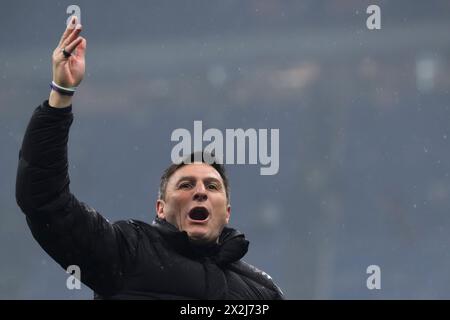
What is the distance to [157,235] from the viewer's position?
324 centimetres

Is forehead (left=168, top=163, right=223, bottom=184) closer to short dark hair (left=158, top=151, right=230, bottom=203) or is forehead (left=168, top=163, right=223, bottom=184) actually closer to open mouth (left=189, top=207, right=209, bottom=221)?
short dark hair (left=158, top=151, right=230, bottom=203)

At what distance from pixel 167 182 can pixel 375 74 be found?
99.2 feet

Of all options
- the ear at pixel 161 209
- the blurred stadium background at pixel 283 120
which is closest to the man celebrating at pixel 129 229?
the ear at pixel 161 209

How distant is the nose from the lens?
345 cm

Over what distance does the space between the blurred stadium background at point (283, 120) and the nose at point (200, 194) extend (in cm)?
2055

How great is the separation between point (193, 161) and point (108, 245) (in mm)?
656

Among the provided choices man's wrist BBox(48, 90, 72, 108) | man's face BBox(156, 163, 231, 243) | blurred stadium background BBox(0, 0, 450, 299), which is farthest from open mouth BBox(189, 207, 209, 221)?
blurred stadium background BBox(0, 0, 450, 299)

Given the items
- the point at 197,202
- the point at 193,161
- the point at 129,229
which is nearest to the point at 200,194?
the point at 197,202

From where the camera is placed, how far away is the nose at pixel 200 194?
3.45 metres

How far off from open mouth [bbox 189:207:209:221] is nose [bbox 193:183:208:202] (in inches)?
2.3

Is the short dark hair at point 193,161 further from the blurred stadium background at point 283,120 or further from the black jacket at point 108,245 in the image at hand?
the blurred stadium background at point 283,120

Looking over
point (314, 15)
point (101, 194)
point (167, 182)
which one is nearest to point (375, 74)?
point (314, 15)

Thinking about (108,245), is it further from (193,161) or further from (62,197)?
(193,161)

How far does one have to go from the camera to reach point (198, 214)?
10.8 feet
